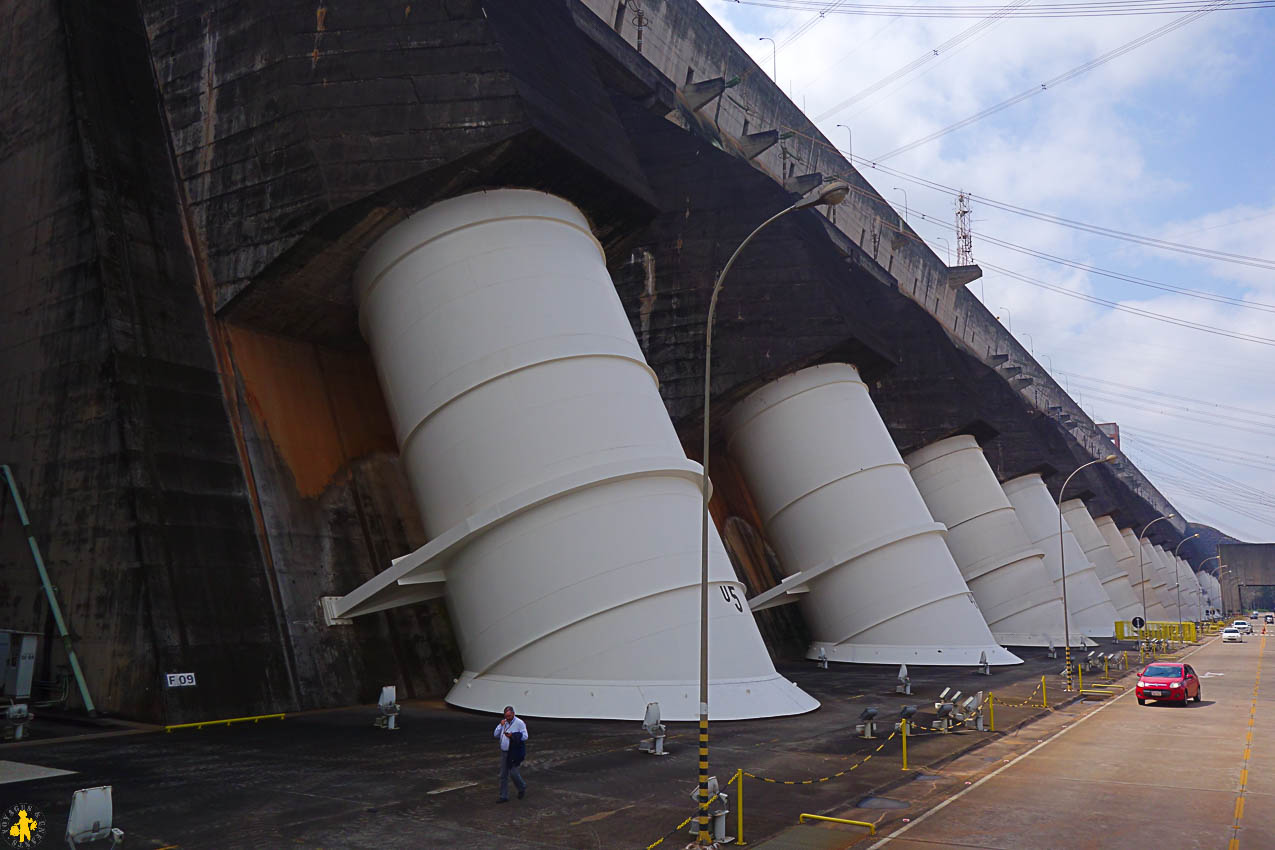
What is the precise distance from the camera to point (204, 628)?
19047 mm

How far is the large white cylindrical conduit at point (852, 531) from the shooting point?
33.1m

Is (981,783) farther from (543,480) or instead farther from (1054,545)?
(1054,545)

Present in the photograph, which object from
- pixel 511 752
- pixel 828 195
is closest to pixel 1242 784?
pixel 828 195

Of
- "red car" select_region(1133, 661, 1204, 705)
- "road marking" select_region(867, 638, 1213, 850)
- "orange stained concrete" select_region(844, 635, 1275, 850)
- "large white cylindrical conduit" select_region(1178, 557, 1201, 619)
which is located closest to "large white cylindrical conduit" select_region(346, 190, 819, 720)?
"road marking" select_region(867, 638, 1213, 850)

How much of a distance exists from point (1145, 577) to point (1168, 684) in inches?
3121

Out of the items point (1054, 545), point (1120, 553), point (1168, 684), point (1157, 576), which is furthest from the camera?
point (1157, 576)

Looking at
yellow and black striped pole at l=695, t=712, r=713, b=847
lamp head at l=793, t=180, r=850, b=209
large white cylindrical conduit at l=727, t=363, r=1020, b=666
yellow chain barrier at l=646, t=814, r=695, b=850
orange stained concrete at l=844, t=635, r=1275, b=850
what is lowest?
orange stained concrete at l=844, t=635, r=1275, b=850

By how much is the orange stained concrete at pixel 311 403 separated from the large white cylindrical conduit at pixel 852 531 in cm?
1418

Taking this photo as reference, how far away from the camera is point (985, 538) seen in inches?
1785

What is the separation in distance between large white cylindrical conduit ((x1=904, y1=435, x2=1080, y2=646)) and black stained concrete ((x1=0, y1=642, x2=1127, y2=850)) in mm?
27092

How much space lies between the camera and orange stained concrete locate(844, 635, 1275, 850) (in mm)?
11016

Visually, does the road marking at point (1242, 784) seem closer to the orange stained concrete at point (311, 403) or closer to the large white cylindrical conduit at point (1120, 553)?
the orange stained concrete at point (311, 403)

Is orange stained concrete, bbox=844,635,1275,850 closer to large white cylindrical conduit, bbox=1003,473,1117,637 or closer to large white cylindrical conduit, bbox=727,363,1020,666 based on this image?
large white cylindrical conduit, bbox=727,363,1020,666

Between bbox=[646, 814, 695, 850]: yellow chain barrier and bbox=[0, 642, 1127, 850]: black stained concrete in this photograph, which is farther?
bbox=[0, 642, 1127, 850]: black stained concrete
